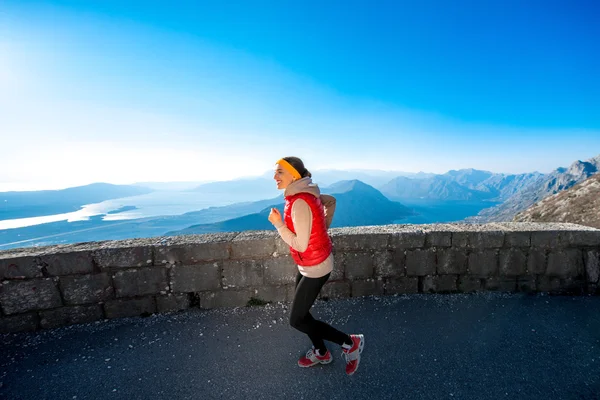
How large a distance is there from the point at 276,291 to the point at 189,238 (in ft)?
4.58

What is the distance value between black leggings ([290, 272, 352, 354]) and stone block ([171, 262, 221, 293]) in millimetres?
1494

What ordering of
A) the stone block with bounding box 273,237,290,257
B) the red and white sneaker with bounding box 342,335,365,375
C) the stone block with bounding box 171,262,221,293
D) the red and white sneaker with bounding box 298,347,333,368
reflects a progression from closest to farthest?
the red and white sneaker with bounding box 342,335,365,375, the red and white sneaker with bounding box 298,347,333,368, the stone block with bounding box 171,262,221,293, the stone block with bounding box 273,237,290,257

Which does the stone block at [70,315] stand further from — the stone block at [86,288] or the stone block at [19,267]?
the stone block at [19,267]

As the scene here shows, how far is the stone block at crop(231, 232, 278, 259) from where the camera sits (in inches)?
138

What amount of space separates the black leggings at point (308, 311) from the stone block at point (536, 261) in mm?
3152

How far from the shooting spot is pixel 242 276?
3.55m

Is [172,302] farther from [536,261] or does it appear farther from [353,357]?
[536,261]

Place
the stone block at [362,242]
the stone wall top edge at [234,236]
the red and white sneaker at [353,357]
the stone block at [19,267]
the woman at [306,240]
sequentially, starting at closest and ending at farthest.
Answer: the woman at [306,240]
the red and white sneaker at [353,357]
the stone block at [19,267]
the stone wall top edge at [234,236]
the stone block at [362,242]

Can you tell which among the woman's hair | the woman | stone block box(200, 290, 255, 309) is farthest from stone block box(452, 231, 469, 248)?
stone block box(200, 290, 255, 309)

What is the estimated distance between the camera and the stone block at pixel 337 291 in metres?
3.72

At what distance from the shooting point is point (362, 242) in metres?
3.69

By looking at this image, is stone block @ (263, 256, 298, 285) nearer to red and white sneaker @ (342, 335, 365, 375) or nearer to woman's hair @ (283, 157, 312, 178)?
red and white sneaker @ (342, 335, 365, 375)

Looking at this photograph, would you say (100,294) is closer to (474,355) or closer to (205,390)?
(205,390)

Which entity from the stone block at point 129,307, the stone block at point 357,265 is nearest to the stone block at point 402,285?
the stone block at point 357,265
